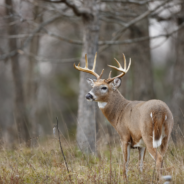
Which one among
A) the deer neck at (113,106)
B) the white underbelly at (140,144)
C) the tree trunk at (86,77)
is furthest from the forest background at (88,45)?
the white underbelly at (140,144)

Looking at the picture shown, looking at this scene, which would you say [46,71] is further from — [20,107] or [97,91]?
[97,91]

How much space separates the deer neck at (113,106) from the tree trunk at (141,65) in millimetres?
4889

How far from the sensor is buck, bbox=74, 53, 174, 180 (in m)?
3.80

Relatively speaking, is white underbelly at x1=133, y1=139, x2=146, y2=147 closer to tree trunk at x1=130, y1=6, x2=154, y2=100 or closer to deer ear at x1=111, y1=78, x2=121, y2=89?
deer ear at x1=111, y1=78, x2=121, y2=89

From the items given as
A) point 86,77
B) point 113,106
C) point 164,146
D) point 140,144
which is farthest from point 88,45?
point 164,146

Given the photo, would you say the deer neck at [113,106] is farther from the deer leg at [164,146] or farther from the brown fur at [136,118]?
the deer leg at [164,146]

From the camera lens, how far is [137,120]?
4.15 meters

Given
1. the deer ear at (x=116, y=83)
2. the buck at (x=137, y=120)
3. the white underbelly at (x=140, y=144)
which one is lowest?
the white underbelly at (x=140, y=144)

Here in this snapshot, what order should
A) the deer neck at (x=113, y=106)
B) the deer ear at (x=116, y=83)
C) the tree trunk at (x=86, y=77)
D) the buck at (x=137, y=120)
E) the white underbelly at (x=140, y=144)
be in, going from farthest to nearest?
the tree trunk at (x=86, y=77), the deer ear at (x=116, y=83), the deer neck at (x=113, y=106), the white underbelly at (x=140, y=144), the buck at (x=137, y=120)

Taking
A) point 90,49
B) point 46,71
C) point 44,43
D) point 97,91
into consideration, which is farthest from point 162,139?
point 46,71

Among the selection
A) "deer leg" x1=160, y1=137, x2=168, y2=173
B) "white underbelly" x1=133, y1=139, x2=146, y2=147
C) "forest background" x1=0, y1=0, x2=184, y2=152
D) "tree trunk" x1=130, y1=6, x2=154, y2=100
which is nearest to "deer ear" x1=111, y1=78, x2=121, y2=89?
"forest background" x1=0, y1=0, x2=184, y2=152

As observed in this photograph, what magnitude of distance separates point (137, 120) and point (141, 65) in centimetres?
604

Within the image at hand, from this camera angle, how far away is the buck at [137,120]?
3799 millimetres

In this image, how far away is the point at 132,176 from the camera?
423 cm
